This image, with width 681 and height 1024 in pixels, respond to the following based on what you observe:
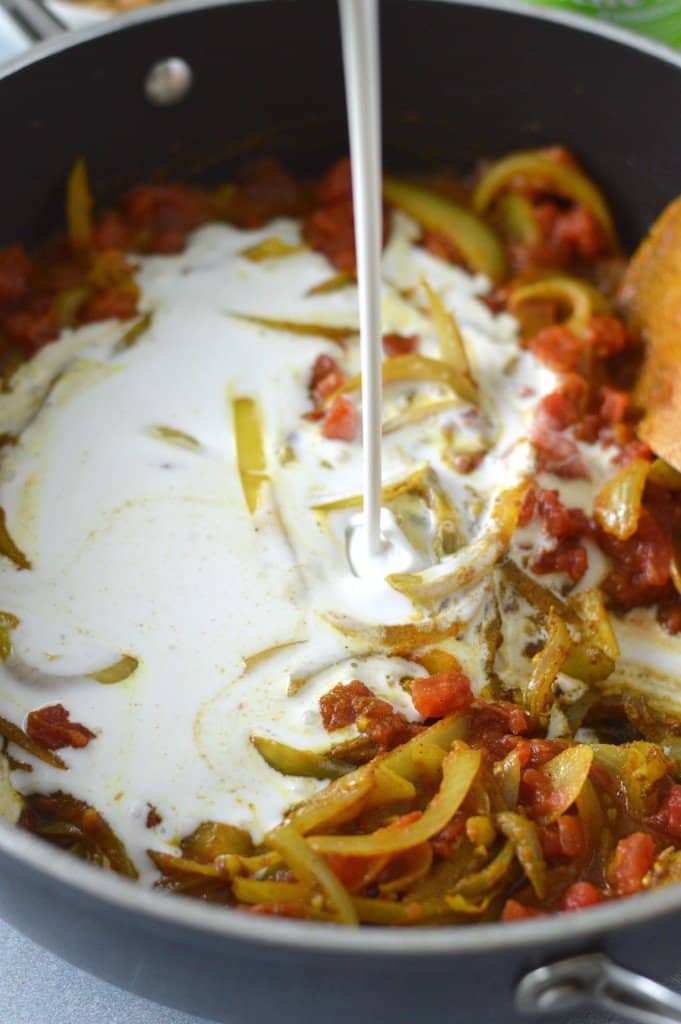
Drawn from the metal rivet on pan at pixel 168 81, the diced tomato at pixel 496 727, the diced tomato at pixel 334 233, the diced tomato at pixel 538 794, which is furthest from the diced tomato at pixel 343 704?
the metal rivet on pan at pixel 168 81

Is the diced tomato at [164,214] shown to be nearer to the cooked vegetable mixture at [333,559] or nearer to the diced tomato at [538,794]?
the cooked vegetable mixture at [333,559]

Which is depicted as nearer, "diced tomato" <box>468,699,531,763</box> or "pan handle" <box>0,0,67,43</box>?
"diced tomato" <box>468,699,531,763</box>

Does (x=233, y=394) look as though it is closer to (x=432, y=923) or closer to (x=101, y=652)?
(x=101, y=652)

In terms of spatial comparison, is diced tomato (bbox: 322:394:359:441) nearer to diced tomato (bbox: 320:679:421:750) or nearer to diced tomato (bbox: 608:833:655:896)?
diced tomato (bbox: 320:679:421:750)

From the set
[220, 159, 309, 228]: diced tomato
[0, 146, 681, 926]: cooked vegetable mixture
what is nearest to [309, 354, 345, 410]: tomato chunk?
[0, 146, 681, 926]: cooked vegetable mixture

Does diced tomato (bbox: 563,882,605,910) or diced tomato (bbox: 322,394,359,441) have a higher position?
diced tomato (bbox: 322,394,359,441)

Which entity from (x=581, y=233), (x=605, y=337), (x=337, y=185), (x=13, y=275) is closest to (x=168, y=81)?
(x=337, y=185)

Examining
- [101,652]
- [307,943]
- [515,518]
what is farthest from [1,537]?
[307,943]
